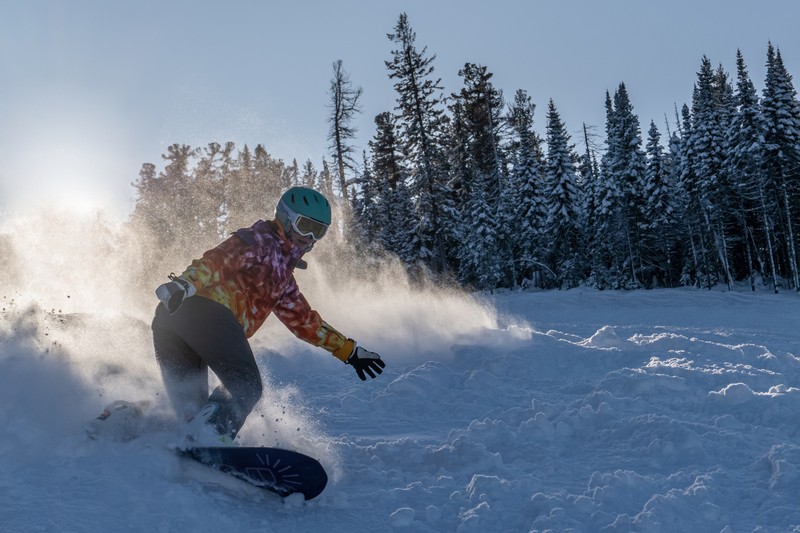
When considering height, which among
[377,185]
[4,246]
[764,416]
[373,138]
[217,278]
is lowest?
[764,416]

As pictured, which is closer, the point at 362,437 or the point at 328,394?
the point at 362,437

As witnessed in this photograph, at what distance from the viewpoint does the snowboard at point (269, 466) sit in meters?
3.17

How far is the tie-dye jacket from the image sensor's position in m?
3.85

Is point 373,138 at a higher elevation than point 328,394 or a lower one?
higher

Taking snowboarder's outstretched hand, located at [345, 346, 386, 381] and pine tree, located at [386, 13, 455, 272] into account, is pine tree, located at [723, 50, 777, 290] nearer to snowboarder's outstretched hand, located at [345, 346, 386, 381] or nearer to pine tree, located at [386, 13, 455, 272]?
pine tree, located at [386, 13, 455, 272]

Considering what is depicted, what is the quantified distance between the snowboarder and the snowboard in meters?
0.12

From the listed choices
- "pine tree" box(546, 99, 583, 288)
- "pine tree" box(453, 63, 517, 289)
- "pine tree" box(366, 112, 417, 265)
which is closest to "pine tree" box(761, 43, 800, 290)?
"pine tree" box(546, 99, 583, 288)

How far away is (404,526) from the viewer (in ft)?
9.91

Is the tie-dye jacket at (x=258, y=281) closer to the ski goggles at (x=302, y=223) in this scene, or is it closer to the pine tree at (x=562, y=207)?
the ski goggles at (x=302, y=223)

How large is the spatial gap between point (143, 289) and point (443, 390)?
14.9m

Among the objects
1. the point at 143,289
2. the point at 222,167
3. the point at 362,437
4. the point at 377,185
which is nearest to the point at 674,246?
the point at 377,185

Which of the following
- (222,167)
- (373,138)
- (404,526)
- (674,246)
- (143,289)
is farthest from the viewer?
(373,138)

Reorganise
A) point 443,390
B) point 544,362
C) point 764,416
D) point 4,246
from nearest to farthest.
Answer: point 764,416 < point 443,390 < point 544,362 < point 4,246

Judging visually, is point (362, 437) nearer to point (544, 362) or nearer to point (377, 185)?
point (544, 362)
